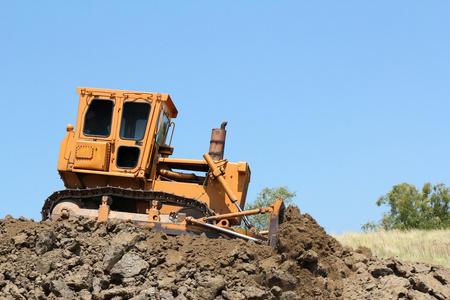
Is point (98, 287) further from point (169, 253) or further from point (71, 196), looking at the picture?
point (71, 196)

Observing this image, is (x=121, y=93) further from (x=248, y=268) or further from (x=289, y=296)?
(x=289, y=296)

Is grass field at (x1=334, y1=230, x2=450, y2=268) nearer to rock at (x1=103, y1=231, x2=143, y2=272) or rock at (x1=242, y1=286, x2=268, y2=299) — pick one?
rock at (x1=242, y1=286, x2=268, y2=299)

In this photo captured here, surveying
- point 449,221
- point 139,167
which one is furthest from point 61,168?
point 449,221

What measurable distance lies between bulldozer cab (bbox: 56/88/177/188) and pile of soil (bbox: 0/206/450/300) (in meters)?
1.96

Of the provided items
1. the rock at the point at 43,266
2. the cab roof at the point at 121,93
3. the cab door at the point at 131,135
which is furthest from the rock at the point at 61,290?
the cab roof at the point at 121,93

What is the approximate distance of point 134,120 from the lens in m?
12.0

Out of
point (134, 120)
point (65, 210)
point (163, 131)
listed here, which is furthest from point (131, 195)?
point (163, 131)

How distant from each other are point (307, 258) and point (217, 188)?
10.3 ft

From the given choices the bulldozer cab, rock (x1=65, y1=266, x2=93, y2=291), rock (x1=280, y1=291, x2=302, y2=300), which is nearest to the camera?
rock (x1=280, y1=291, x2=302, y2=300)

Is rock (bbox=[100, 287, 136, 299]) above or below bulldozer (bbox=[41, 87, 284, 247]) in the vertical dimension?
below

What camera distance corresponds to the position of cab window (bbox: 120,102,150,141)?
38.9 feet

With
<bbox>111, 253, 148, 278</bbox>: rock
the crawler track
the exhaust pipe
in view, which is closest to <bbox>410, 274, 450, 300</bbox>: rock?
the crawler track

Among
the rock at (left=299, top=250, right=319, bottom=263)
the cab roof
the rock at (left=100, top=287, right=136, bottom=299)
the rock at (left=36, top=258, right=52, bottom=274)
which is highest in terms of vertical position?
the cab roof

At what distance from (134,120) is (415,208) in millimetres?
21588
